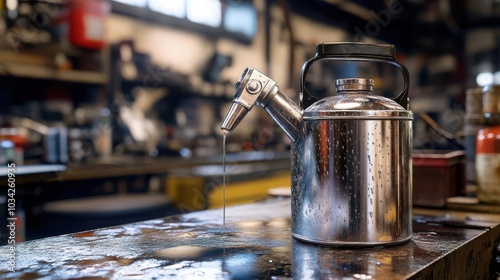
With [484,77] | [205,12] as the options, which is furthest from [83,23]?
[484,77]

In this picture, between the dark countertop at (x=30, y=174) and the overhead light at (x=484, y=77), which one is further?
the overhead light at (x=484, y=77)

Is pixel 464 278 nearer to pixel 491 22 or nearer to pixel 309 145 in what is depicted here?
pixel 309 145

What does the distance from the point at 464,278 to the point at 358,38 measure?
5932mm

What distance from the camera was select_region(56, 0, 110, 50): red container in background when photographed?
3.68m

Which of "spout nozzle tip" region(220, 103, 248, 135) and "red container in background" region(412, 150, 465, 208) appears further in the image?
"red container in background" region(412, 150, 465, 208)

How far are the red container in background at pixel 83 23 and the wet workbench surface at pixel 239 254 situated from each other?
2.95 m

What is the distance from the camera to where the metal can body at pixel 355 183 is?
3.03 ft

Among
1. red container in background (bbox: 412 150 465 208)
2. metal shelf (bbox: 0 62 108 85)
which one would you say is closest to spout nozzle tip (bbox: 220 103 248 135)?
red container in background (bbox: 412 150 465 208)

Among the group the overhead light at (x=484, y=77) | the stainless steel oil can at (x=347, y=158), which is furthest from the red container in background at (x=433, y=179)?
the overhead light at (x=484, y=77)

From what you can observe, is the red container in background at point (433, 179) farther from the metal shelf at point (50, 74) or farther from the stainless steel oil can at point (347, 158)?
the metal shelf at point (50, 74)

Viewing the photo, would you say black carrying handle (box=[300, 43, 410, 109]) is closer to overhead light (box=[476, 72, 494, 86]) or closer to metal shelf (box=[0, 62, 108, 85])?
metal shelf (box=[0, 62, 108, 85])

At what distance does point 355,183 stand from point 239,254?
268 mm

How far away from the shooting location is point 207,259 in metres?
0.83

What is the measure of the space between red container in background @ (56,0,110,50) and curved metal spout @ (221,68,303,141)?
10.2ft
